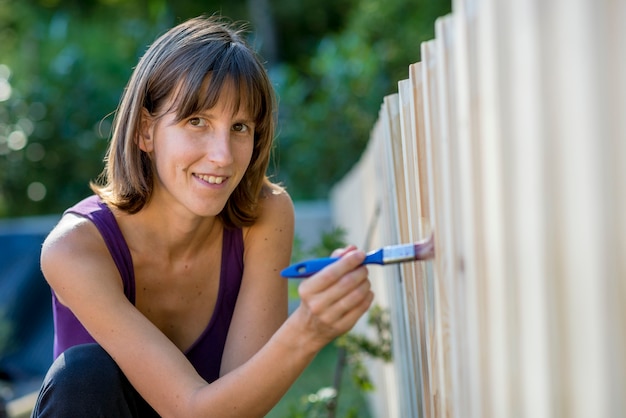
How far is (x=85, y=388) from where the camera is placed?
222 centimetres

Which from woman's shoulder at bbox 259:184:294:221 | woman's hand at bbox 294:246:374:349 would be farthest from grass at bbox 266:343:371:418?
woman's hand at bbox 294:246:374:349

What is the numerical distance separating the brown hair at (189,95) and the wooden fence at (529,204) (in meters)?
0.80

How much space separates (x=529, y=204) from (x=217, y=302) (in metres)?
1.70

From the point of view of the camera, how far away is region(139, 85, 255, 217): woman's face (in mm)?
2318

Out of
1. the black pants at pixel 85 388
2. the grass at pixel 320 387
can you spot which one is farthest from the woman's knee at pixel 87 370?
the grass at pixel 320 387

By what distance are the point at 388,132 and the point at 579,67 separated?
1.38 metres

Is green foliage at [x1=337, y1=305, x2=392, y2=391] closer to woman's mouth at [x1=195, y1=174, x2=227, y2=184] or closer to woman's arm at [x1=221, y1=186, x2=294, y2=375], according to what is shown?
woman's arm at [x1=221, y1=186, x2=294, y2=375]

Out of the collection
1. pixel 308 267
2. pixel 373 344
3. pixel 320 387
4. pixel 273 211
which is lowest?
pixel 320 387

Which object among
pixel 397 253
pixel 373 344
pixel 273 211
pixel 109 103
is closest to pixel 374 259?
pixel 397 253

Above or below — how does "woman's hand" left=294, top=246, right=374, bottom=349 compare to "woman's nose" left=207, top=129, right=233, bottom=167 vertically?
Result: below

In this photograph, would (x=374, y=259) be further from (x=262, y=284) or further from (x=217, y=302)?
(x=217, y=302)

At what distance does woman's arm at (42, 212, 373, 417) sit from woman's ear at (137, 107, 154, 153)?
0.92ft

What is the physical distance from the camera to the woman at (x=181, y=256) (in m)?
2.15

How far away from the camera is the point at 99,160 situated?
1005 centimetres
